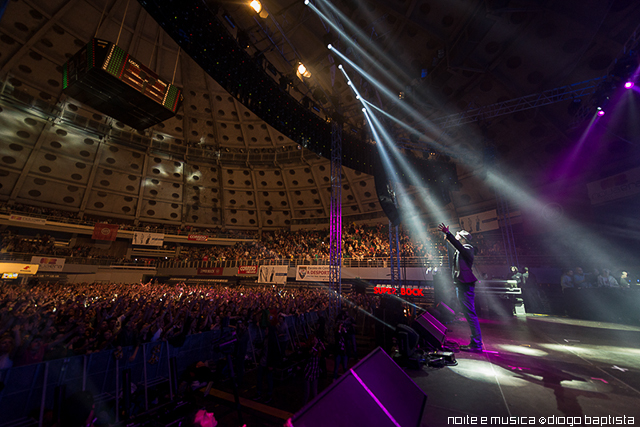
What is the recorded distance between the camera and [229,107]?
27375 mm

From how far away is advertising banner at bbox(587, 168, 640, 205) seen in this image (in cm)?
1475

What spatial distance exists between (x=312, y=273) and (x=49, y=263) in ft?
83.3

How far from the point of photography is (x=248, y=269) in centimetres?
2709

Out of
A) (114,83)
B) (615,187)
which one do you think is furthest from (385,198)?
(615,187)

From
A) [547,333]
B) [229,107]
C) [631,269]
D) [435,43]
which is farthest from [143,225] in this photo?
[631,269]

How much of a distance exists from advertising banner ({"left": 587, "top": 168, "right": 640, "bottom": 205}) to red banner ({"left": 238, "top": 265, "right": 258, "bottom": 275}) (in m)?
27.3

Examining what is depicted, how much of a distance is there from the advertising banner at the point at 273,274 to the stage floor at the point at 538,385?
19.4 m

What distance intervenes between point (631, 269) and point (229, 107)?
3368 centimetres

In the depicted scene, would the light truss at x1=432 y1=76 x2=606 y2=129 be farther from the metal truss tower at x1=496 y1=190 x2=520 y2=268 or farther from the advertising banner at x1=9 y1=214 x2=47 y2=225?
the advertising banner at x1=9 y1=214 x2=47 y2=225

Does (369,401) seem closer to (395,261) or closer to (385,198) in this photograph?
(385,198)

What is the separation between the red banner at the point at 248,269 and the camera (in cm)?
2669

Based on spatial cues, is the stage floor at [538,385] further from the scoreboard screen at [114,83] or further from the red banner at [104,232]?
the red banner at [104,232]

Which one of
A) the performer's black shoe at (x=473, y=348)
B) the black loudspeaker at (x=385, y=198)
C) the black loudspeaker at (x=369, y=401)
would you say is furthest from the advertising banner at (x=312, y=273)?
the black loudspeaker at (x=369, y=401)

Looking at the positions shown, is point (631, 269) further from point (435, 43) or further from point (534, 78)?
point (435, 43)
